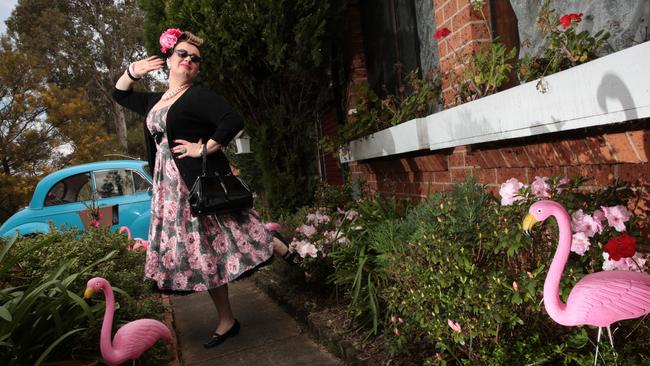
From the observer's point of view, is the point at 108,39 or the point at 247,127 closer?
the point at 247,127

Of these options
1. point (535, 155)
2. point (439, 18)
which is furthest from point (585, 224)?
point (439, 18)

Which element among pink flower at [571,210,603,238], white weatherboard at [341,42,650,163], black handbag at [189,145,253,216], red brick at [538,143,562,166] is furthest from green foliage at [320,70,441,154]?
pink flower at [571,210,603,238]

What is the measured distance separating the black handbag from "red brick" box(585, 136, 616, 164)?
2.01 m

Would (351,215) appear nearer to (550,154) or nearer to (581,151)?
(550,154)

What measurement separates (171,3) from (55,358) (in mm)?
3608

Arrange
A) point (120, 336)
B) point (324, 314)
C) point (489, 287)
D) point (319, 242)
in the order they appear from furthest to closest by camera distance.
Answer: point (319, 242) → point (324, 314) → point (120, 336) → point (489, 287)

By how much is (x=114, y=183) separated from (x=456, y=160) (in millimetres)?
6899

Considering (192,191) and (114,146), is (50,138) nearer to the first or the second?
(114,146)

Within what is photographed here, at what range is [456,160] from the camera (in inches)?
130

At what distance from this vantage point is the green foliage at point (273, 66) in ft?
15.0

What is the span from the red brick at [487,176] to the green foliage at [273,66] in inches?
90.5

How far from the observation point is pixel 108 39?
87.0 ft

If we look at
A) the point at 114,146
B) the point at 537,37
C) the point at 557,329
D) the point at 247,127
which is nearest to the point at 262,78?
the point at 247,127

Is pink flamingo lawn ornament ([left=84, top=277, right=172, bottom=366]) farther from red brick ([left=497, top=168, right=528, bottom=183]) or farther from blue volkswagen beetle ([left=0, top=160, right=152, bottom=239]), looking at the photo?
blue volkswagen beetle ([left=0, top=160, right=152, bottom=239])
